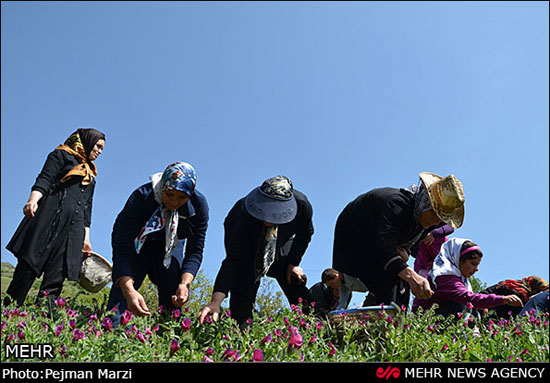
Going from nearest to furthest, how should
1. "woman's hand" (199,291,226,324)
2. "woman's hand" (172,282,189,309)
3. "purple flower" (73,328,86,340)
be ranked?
"purple flower" (73,328,86,340), "woman's hand" (199,291,226,324), "woman's hand" (172,282,189,309)

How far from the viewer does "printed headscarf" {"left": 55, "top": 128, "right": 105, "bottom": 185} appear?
4.28 metres

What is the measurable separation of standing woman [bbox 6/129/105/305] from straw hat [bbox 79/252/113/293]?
0.38 feet

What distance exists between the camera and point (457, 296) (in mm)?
4281

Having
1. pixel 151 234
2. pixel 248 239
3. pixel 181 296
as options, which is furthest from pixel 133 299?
pixel 248 239

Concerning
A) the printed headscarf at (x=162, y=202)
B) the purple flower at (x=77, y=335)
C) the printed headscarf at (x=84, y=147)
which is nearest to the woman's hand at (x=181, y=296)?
the printed headscarf at (x=162, y=202)

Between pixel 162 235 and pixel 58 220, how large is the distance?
41.5 inches

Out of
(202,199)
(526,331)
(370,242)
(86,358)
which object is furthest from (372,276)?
(86,358)

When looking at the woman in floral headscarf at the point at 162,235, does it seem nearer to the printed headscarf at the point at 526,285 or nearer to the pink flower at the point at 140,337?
the pink flower at the point at 140,337

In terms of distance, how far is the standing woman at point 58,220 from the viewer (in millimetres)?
3875

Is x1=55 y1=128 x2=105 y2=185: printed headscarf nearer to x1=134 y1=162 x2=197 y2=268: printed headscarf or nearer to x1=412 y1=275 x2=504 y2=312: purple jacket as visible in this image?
x1=134 y1=162 x2=197 y2=268: printed headscarf
